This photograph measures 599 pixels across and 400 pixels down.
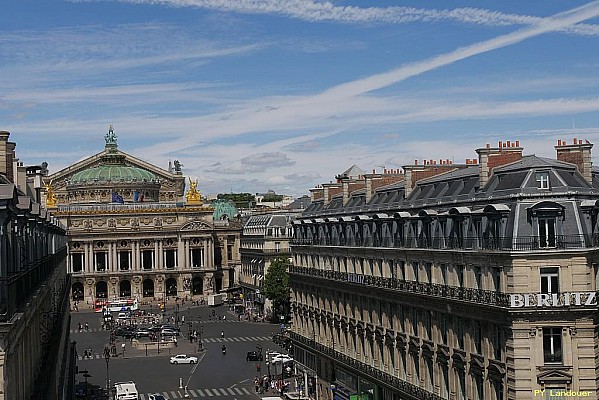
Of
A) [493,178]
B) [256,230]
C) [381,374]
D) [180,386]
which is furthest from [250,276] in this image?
[493,178]

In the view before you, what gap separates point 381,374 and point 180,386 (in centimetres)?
3323

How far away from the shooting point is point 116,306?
165250mm

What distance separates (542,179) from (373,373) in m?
23.2

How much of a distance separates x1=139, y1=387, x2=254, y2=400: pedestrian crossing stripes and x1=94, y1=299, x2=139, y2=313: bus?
74749 mm

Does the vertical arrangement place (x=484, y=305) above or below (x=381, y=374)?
above

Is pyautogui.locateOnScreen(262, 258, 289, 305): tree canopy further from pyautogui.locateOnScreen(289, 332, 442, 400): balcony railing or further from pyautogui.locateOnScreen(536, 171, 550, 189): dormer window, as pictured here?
pyautogui.locateOnScreen(536, 171, 550, 189): dormer window

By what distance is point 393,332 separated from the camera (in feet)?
203

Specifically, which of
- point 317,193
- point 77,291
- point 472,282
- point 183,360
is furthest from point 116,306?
point 472,282

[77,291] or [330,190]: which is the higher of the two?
[330,190]

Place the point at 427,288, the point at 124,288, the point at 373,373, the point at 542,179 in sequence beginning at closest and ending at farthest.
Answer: the point at 542,179 → the point at 427,288 → the point at 373,373 → the point at 124,288

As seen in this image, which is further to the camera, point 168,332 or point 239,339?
point 168,332

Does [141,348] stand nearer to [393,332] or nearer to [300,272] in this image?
[300,272]

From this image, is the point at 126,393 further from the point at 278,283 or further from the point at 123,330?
the point at 123,330

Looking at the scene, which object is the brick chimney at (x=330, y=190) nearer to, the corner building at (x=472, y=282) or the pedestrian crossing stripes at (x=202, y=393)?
the corner building at (x=472, y=282)
